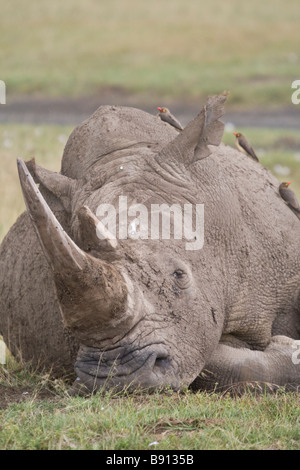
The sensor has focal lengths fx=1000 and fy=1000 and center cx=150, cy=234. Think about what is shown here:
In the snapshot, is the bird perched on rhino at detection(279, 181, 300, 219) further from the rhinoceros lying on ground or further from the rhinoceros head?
the rhinoceros head

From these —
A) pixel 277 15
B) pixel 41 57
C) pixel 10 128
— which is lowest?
pixel 10 128

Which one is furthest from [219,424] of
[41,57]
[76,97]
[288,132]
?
[41,57]

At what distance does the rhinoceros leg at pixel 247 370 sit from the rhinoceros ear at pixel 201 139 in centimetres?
136

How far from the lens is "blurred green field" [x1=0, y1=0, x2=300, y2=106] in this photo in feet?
99.5

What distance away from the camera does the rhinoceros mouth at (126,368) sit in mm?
5848

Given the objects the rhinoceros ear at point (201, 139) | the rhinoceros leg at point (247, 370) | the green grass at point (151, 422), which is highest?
the rhinoceros ear at point (201, 139)

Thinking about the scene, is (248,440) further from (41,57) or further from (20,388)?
(41,57)

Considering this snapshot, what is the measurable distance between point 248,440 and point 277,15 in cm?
3712

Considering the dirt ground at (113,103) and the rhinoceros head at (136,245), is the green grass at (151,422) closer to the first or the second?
the rhinoceros head at (136,245)

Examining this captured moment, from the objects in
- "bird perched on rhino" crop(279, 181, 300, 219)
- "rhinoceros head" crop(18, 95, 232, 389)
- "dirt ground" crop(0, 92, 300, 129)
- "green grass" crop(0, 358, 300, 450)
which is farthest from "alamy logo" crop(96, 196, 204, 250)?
"dirt ground" crop(0, 92, 300, 129)

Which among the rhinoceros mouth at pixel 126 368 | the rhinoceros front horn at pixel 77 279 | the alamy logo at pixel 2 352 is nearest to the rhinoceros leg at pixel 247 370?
the rhinoceros mouth at pixel 126 368

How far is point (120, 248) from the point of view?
6.15 meters

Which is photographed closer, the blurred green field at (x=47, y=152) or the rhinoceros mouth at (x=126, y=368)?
the rhinoceros mouth at (x=126, y=368)

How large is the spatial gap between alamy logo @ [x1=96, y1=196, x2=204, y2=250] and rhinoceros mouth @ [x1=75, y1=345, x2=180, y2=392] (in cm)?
74
